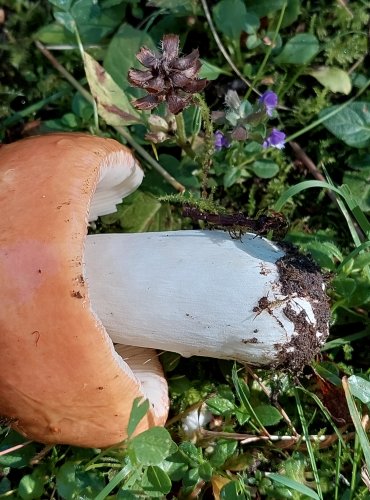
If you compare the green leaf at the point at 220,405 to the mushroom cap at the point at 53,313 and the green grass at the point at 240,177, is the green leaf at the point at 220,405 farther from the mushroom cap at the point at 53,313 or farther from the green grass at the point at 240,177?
the mushroom cap at the point at 53,313

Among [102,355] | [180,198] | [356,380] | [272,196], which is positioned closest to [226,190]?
[272,196]

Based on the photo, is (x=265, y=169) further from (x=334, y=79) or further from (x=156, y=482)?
(x=156, y=482)

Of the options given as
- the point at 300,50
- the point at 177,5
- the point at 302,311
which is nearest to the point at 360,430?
the point at 302,311

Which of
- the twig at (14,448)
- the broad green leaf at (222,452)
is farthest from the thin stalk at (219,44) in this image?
the twig at (14,448)

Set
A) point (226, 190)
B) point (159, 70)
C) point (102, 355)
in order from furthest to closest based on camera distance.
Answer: point (226, 190), point (159, 70), point (102, 355)

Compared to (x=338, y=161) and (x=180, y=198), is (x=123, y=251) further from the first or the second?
(x=338, y=161)

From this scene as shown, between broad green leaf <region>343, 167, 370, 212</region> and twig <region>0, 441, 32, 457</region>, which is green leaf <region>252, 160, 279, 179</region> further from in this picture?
twig <region>0, 441, 32, 457</region>
